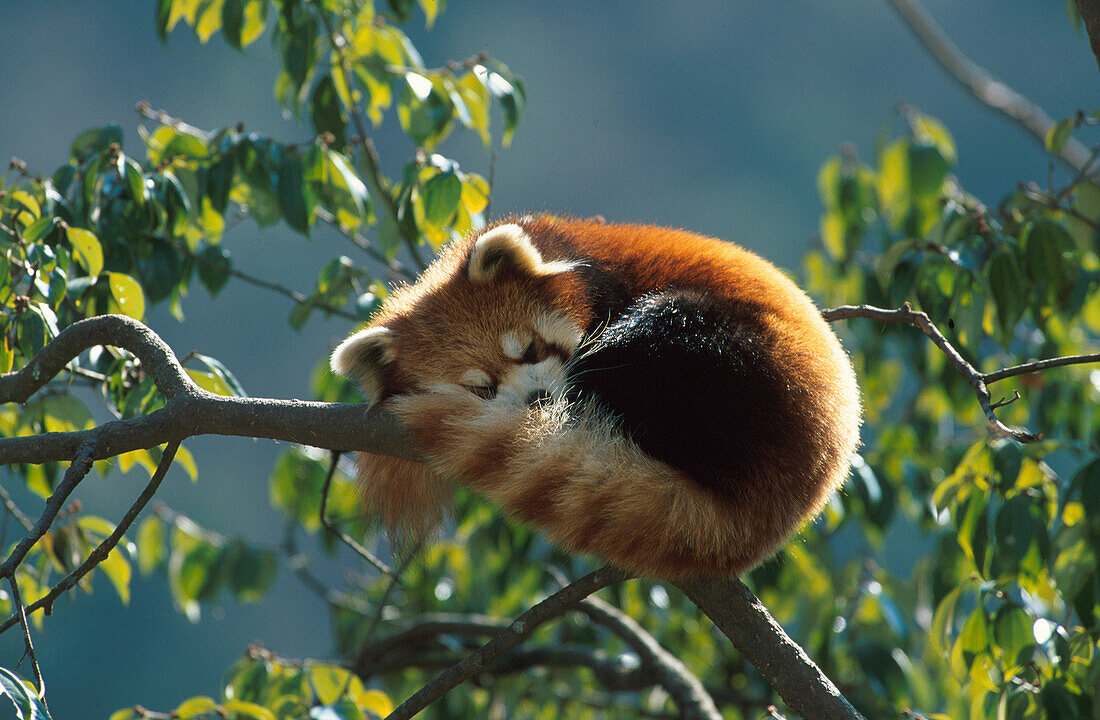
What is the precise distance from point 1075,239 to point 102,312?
2155 millimetres

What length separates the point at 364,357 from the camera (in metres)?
1.73

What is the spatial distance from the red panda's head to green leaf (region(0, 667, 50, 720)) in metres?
0.77

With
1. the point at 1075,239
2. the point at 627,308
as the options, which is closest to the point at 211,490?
the point at 627,308

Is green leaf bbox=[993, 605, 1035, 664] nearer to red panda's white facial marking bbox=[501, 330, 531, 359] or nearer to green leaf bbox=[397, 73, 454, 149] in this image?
red panda's white facial marking bbox=[501, 330, 531, 359]

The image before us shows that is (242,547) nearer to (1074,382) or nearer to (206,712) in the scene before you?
(206,712)

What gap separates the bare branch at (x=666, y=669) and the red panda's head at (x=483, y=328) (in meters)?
0.62

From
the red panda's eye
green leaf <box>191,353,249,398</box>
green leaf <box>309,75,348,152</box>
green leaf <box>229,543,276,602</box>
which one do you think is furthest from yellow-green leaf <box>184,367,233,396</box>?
green leaf <box>229,543,276,602</box>

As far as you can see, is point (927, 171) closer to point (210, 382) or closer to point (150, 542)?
point (210, 382)

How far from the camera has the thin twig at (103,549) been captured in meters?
1.27

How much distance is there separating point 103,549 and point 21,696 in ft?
1.16

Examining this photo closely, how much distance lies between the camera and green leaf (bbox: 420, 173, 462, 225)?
6.23 feet

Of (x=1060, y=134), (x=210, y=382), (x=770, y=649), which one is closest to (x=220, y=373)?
(x=210, y=382)

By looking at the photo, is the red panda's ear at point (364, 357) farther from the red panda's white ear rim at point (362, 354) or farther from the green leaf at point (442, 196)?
the green leaf at point (442, 196)

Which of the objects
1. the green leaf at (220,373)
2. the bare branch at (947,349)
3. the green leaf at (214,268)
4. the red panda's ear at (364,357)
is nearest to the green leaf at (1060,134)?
the bare branch at (947,349)
